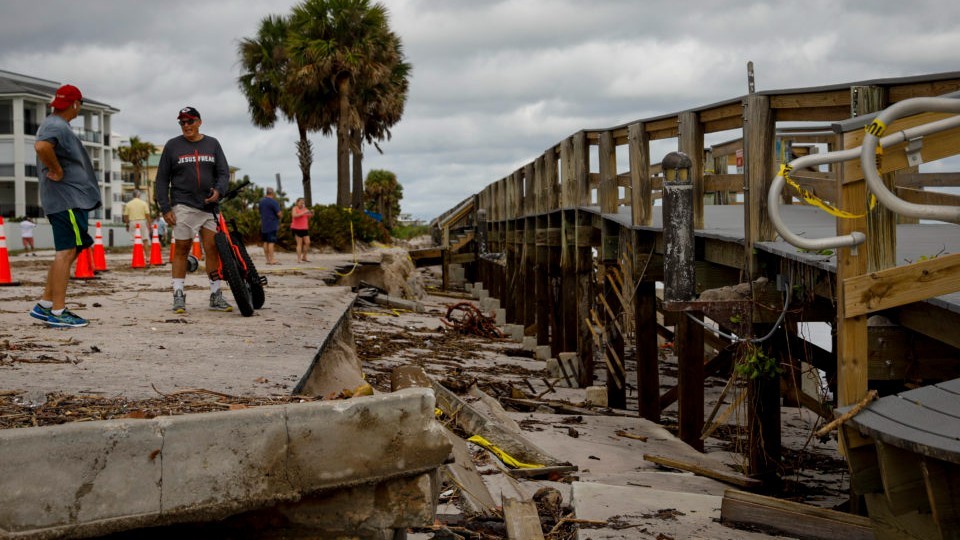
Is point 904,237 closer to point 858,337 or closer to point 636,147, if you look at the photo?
point 636,147

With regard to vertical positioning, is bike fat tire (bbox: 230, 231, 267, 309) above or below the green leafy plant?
above

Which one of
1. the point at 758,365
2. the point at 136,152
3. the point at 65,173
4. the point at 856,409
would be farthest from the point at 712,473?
the point at 136,152

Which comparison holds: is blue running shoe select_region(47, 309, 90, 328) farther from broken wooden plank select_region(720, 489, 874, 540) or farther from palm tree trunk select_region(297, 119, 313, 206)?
palm tree trunk select_region(297, 119, 313, 206)

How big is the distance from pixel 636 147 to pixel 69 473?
24.0 ft

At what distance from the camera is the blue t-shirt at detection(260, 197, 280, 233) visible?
2152 cm

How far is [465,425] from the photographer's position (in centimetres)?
682

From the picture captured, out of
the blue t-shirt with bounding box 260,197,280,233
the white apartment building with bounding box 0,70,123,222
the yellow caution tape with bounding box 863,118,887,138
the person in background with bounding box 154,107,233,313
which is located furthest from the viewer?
the white apartment building with bounding box 0,70,123,222

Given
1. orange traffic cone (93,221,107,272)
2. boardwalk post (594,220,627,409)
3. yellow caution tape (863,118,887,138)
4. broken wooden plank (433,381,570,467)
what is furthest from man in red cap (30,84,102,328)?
orange traffic cone (93,221,107,272)

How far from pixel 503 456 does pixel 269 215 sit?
633 inches

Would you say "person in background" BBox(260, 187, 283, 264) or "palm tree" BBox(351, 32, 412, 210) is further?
"palm tree" BBox(351, 32, 412, 210)

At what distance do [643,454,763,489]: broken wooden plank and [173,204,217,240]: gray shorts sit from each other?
14.6ft

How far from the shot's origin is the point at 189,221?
9.23 metres

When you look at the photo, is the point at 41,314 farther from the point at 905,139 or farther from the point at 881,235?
the point at 905,139

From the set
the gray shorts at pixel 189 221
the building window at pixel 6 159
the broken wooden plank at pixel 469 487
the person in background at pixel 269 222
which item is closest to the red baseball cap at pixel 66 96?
the gray shorts at pixel 189 221
